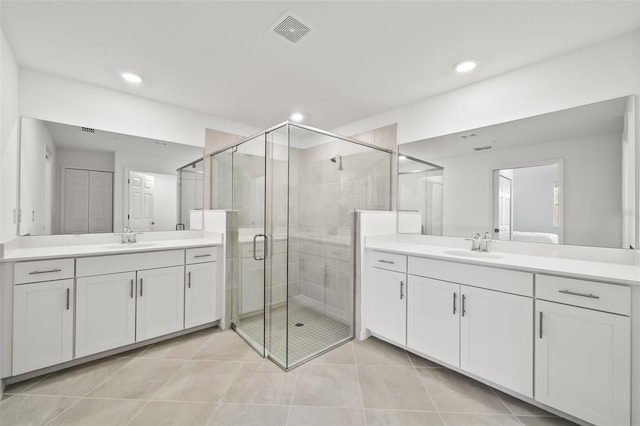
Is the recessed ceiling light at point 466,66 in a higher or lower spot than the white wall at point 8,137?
higher

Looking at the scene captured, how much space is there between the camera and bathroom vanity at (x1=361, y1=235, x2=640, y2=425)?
1.37m

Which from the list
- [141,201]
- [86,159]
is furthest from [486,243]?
[86,159]

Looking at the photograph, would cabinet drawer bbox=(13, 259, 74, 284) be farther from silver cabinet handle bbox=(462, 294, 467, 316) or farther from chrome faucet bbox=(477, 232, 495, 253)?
chrome faucet bbox=(477, 232, 495, 253)

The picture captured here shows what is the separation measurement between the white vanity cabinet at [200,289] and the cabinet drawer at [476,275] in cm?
199

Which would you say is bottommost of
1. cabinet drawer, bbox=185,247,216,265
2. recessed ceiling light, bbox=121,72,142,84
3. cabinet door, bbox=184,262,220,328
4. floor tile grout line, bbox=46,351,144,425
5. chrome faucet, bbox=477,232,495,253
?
floor tile grout line, bbox=46,351,144,425

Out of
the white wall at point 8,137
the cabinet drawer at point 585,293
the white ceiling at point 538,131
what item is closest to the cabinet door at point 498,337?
the cabinet drawer at point 585,293

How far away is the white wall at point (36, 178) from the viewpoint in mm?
2111

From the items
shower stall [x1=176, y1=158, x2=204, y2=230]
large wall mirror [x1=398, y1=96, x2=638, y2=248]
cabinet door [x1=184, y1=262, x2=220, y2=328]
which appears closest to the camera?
large wall mirror [x1=398, y1=96, x2=638, y2=248]

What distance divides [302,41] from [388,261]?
1906mm

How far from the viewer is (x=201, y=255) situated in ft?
8.70

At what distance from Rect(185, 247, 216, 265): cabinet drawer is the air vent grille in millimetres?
2057

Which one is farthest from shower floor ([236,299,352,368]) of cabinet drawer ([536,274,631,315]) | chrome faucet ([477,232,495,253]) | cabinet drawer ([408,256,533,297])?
cabinet drawer ([536,274,631,315])

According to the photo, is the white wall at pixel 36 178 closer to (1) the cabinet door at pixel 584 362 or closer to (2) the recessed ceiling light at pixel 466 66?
(2) the recessed ceiling light at pixel 466 66

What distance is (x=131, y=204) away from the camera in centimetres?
265
